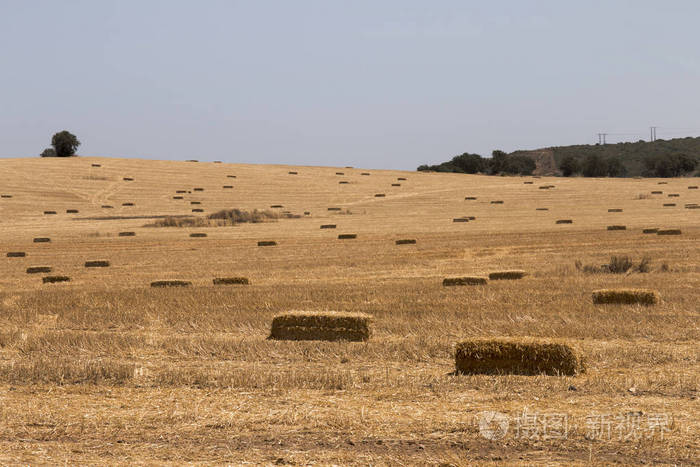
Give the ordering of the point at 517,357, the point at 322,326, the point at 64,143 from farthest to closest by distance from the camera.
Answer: the point at 64,143, the point at 322,326, the point at 517,357

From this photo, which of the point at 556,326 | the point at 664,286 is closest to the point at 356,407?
the point at 556,326

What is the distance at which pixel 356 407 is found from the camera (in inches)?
365

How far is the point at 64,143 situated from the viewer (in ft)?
362

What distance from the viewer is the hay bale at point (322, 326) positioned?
13797mm

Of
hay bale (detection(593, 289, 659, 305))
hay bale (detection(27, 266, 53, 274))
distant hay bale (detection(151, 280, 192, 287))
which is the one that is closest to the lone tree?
hay bale (detection(27, 266, 53, 274))

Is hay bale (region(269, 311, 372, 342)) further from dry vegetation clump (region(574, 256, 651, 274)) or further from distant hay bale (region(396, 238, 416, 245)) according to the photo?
distant hay bale (region(396, 238, 416, 245))

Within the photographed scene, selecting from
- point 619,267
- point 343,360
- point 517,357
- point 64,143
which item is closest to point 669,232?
point 619,267

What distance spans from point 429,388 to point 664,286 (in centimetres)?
1224

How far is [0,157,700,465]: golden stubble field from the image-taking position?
315 inches

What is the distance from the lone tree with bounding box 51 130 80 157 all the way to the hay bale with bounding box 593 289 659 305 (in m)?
102

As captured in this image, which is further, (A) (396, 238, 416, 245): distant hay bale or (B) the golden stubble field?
(A) (396, 238, 416, 245): distant hay bale

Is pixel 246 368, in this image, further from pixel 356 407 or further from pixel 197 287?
pixel 197 287

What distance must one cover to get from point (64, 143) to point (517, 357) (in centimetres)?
10704

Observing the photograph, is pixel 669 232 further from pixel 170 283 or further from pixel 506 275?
pixel 170 283
